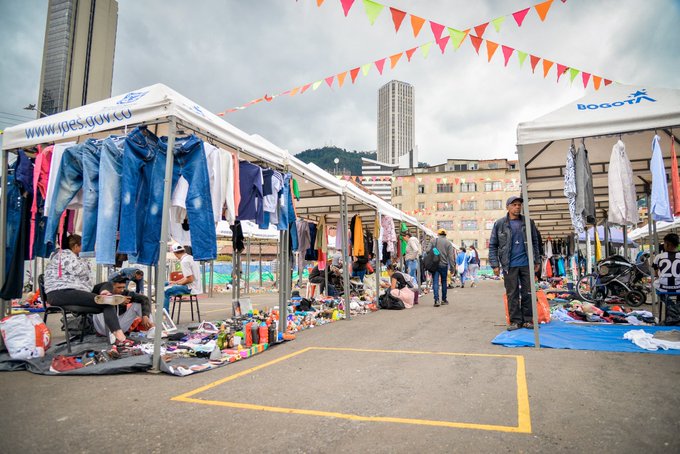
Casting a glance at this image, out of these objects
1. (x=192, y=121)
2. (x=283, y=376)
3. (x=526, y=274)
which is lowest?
(x=283, y=376)

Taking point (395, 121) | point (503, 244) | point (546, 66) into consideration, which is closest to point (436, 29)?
point (546, 66)

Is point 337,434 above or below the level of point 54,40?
below

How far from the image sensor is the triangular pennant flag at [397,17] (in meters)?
6.35

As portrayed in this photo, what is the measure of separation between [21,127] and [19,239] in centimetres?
163

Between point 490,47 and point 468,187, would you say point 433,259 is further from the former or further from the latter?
point 468,187

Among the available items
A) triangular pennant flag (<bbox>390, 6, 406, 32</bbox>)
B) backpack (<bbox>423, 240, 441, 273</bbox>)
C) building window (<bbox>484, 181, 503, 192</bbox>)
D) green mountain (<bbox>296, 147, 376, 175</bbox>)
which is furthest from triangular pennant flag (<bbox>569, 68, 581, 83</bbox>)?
green mountain (<bbox>296, 147, 376, 175</bbox>)

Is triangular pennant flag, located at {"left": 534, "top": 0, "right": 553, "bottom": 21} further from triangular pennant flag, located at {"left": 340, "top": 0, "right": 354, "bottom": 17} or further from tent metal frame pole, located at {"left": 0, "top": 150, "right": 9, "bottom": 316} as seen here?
tent metal frame pole, located at {"left": 0, "top": 150, "right": 9, "bottom": 316}

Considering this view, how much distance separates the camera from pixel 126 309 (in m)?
6.70

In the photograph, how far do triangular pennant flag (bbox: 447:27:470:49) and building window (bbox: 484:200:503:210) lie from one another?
55.3 m

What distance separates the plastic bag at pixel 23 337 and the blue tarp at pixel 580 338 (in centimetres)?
591

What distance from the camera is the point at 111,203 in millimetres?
4434

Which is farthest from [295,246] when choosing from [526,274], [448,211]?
[448,211]

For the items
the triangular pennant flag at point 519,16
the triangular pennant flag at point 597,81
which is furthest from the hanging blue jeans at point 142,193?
the triangular pennant flag at point 597,81

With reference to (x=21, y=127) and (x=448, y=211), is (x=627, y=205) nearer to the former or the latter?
(x=21, y=127)
